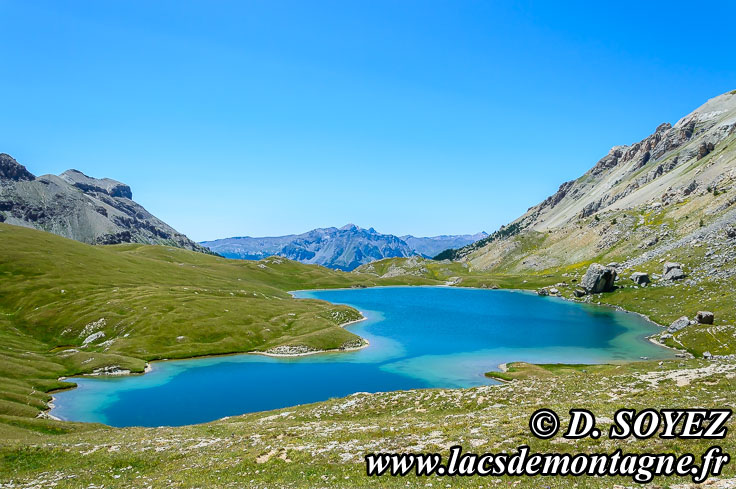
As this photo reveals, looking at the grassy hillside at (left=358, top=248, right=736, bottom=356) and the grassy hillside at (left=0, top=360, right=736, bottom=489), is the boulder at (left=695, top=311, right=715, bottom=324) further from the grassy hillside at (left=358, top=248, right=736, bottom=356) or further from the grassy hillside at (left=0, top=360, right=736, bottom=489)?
the grassy hillside at (left=0, top=360, right=736, bottom=489)

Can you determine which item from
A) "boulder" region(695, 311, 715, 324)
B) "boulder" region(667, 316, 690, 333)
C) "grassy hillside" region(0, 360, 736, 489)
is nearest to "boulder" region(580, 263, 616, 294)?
"boulder" region(667, 316, 690, 333)

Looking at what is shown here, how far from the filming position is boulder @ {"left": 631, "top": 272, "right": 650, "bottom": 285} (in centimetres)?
15588

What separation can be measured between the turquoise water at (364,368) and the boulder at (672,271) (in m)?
23.3

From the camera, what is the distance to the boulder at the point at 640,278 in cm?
15588

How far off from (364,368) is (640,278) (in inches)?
5150

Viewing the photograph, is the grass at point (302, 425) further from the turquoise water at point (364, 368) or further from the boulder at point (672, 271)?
the boulder at point (672, 271)

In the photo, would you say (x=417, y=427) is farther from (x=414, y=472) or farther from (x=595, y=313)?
(x=595, y=313)

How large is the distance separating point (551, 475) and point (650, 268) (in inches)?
7263

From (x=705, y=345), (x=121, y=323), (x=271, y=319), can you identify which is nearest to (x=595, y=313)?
(x=705, y=345)

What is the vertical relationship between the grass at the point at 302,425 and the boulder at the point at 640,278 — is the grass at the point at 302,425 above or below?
below

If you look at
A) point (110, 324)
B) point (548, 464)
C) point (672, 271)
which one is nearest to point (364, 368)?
point (548, 464)

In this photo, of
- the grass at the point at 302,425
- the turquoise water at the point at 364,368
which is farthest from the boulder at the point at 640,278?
the grass at the point at 302,425

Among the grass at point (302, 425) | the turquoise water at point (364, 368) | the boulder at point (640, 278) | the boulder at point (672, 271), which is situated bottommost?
the turquoise water at point (364, 368)

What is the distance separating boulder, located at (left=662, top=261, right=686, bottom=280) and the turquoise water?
2327 centimetres
